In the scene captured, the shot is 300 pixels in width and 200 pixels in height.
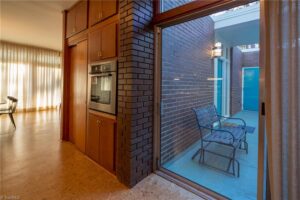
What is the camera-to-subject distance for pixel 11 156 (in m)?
2.82

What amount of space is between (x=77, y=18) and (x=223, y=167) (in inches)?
138

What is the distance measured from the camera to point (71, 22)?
133 inches

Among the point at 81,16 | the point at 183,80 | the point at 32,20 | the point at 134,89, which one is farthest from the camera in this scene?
the point at 32,20

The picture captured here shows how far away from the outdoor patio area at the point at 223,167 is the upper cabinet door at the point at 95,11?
2.44 metres

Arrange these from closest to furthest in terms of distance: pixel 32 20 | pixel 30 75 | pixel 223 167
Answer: pixel 223 167 < pixel 32 20 < pixel 30 75

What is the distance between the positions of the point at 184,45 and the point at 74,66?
2.15 metres

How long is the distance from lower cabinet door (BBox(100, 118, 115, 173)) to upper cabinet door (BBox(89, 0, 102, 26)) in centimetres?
154

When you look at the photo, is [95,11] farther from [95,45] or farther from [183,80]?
[183,80]

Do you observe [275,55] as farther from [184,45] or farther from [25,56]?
[25,56]

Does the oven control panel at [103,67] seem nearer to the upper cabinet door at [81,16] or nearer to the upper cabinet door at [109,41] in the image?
→ the upper cabinet door at [109,41]

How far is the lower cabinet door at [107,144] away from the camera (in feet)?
7.64

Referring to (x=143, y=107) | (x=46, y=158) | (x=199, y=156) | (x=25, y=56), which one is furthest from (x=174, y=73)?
(x=25, y=56)

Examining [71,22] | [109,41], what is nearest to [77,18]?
[71,22]

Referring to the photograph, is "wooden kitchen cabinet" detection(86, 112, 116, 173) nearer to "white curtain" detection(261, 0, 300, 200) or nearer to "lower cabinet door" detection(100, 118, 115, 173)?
"lower cabinet door" detection(100, 118, 115, 173)
